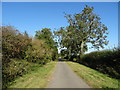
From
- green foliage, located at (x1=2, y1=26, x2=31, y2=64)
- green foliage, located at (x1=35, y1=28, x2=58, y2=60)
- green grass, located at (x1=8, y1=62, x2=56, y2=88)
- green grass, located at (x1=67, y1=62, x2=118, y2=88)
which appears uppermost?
green foliage, located at (x1=35, y1=28, x2=58, y2=60)

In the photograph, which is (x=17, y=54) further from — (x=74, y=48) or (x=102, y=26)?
(x=74, y=48)

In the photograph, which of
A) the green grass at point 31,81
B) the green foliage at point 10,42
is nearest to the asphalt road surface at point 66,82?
the green grass at point 31,81

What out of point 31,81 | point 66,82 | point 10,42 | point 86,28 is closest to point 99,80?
point 66,82

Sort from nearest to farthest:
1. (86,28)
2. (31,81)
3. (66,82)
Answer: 1. (66,82)
2. (31,81)
3. (86,28)

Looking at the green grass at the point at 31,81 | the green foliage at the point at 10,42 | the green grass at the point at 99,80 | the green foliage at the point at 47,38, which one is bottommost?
the green grass at the point at 99,80

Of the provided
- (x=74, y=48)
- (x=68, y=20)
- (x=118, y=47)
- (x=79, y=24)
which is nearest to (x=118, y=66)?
(x=118, y=47)

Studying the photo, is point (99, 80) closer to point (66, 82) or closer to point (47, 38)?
point (66, 82)

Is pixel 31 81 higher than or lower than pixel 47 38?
lower

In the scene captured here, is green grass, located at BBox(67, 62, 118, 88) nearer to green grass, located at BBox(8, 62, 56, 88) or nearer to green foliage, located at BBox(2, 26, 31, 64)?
green grass, located at BBox(8, 62, 56, 88)

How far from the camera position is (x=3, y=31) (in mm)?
8148

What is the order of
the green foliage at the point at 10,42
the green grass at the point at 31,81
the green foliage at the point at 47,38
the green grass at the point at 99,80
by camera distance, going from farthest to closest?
the green foliage at the point at 47,38 < the green foliage at the point at 10,42 < the green grass at the point at 99,80 < the green grass at the point at 31,81

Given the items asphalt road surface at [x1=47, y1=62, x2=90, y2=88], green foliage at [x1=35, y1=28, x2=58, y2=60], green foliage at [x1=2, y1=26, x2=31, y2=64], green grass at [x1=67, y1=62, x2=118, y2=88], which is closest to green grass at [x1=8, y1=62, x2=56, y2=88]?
asphalt road surface at [x1=47, y1=62, x2=90, y2=88]

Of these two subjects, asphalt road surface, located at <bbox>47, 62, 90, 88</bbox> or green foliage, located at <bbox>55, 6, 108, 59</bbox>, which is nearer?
asphalt road surface, located at <bbox>47, 62, 90, 88</bbox>

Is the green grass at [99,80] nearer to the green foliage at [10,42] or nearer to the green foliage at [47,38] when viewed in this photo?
the green foliage at [10,42]
